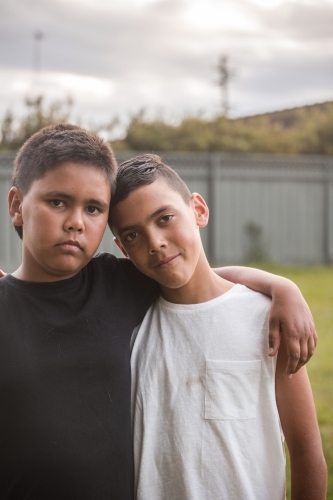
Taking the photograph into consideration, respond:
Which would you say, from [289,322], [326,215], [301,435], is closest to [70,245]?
[289,322]

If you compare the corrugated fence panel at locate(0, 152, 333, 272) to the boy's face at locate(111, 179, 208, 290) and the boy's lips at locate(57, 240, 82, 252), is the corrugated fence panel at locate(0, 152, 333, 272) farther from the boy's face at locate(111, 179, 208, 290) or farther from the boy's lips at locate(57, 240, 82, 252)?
the boy's lips at locate(57, 240, 82, 252)

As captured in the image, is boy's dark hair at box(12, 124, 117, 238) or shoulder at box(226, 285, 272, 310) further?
shoulder at box(226, 285, 272, 310)

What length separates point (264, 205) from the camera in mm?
11320

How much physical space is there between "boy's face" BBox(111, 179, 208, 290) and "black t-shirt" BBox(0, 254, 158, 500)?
0.56 ft

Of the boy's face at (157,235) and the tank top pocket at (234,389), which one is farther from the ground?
the boy's face at (157,235)

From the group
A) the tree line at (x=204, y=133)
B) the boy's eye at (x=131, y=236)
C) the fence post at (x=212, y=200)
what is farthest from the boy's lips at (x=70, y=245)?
the tree line at (x=204, y=133)

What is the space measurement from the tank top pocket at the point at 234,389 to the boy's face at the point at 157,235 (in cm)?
27

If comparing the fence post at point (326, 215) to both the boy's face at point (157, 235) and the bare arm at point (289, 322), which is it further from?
the boy's face at point (157, 235)

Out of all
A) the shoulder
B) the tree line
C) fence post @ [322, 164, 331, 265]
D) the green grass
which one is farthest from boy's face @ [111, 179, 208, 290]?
the tree line

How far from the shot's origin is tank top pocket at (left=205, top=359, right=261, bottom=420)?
Result: 168 centimetres

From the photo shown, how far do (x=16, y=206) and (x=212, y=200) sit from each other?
930cm

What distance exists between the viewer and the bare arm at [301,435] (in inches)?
65.3

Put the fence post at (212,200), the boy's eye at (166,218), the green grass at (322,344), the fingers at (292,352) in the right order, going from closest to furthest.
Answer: the fingers at (292,352) → the boy's eye at (166,218) → the green grass at (322,344) → the fence post at (212,200)

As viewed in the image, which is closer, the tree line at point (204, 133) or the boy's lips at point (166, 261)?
the boy's lips at point (166, 261)
